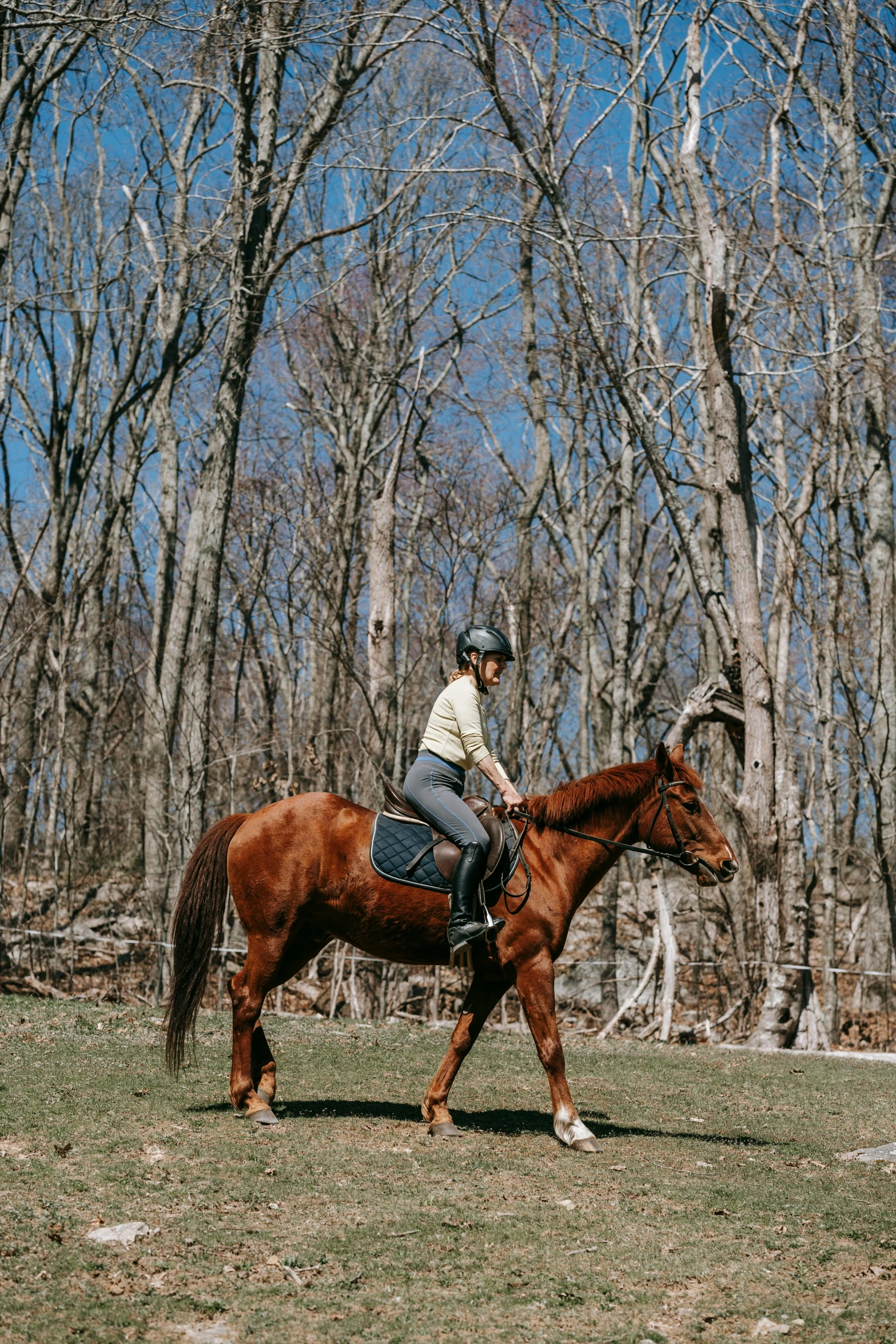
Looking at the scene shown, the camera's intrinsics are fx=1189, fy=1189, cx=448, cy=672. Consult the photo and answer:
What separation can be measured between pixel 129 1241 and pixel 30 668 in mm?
19540

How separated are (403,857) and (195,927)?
4.42ft

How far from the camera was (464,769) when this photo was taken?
7102 millimetres

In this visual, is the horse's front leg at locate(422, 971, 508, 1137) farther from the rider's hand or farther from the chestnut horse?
the rider's hand

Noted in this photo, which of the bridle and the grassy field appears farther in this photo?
the bridle

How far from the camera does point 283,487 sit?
25.5 m

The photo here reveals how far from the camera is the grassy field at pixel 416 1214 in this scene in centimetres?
420

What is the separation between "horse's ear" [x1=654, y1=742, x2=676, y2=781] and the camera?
7.14m

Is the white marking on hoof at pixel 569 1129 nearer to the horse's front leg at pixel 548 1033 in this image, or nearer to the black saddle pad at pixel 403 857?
the horse's front leg at pixel 548 1033

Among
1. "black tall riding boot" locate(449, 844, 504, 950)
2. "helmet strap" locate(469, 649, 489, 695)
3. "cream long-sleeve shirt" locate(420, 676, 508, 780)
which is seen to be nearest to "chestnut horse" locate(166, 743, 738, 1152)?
"black tall riding boot" locate(449, 844, 504, 950)

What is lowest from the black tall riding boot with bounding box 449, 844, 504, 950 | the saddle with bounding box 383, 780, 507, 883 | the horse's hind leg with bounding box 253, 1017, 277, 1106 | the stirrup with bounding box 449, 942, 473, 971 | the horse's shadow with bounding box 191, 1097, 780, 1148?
the horse's shadow with bounding box 191, 1097, 780, 1148

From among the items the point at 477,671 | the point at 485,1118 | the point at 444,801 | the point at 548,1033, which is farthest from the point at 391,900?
the point at 485,1118

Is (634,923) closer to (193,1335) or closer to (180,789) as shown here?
(180,789)

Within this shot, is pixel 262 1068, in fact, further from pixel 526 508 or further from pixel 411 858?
pixel 526 508

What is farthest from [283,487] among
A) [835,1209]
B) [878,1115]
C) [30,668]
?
[835,1209]
